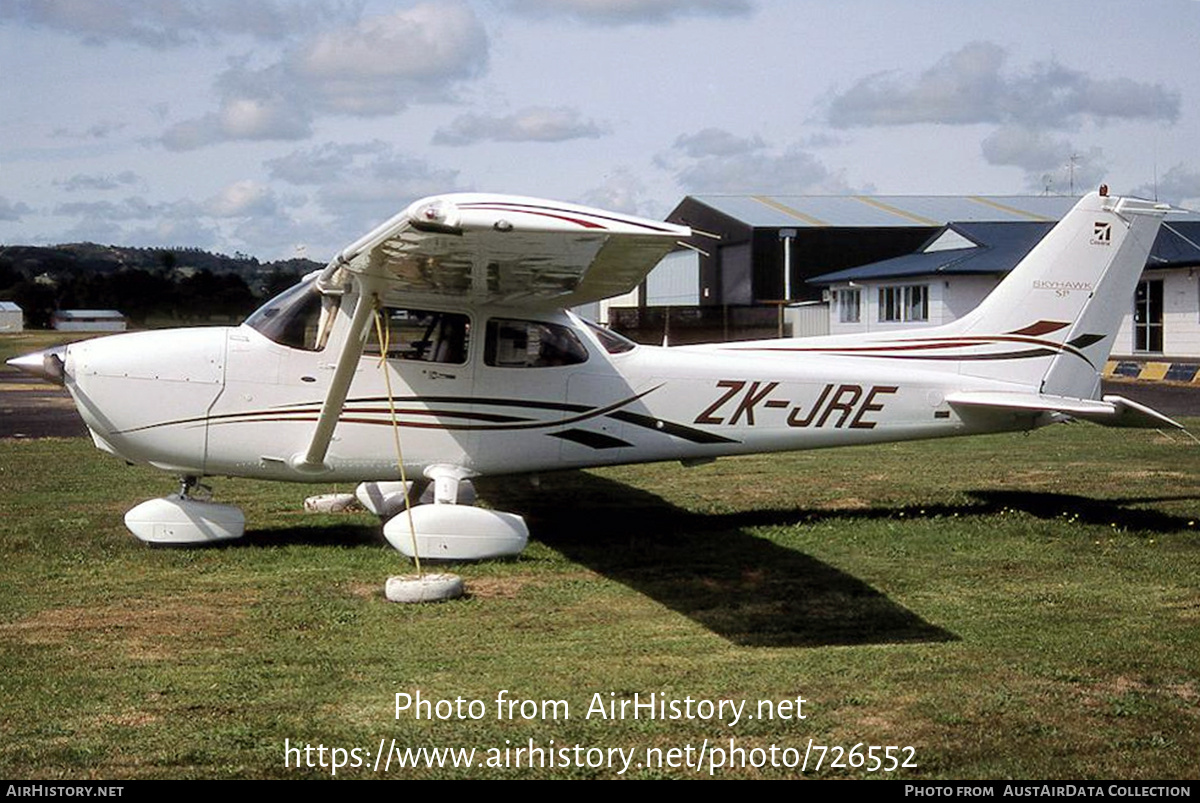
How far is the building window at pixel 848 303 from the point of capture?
45719 millimetres

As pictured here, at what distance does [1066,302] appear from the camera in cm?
1066

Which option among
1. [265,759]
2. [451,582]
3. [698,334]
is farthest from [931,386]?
[698,334]

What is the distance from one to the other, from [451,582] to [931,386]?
460 centimetres

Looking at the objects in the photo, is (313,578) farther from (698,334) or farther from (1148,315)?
(698,334)

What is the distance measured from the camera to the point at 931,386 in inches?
408

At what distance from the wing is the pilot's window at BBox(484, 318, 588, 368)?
21 centimetres

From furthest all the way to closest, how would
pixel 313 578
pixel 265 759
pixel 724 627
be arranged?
pixel 313 578, pixel 724 627, pixel 265 759

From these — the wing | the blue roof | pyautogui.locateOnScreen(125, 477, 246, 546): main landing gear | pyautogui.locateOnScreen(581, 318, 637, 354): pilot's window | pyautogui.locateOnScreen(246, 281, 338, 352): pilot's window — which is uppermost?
the blue roof

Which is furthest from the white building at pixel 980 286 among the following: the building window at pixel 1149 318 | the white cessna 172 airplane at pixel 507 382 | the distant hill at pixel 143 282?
the white cessna 172 airplane at pixel 507 382

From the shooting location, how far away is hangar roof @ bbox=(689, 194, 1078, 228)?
2034 inches

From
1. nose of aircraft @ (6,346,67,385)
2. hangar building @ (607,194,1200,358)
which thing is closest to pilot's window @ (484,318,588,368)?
nose of aircraft @ (6,346,67,385)

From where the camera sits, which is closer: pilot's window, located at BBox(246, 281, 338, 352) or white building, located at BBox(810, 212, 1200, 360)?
pilot's window, located at BBox(246, 281, 338, 352)

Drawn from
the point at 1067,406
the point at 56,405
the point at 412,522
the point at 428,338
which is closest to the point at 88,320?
the point at 56,405

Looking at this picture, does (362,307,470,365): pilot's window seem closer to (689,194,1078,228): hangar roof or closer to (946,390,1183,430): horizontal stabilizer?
(946,390,1183,430): horizontal stabilizer
